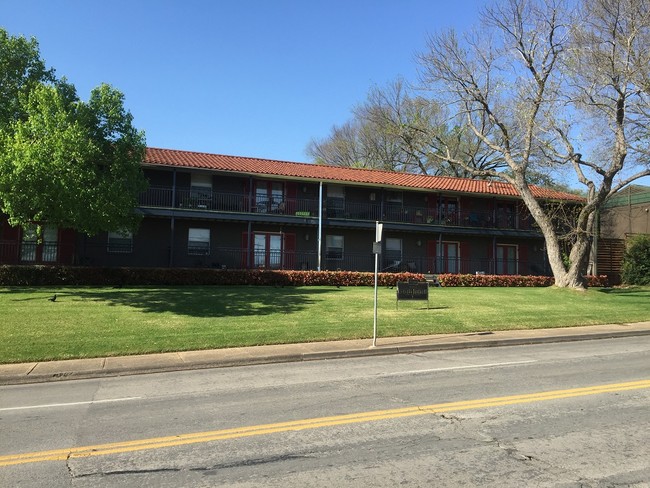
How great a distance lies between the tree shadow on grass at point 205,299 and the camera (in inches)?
632

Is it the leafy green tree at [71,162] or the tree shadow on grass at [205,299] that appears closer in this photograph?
the leafy green tree at [71,162]

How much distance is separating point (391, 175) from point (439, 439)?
2766cm

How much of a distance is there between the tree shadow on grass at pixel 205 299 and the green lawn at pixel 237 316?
0.03 m

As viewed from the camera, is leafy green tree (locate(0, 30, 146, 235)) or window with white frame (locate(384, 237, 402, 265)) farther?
window with white frame (locate(384, 237, 402, 265))

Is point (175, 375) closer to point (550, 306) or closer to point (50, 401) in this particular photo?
point (50, 401)

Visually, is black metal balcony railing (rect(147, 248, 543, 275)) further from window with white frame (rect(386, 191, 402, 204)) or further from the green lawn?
the green lawn

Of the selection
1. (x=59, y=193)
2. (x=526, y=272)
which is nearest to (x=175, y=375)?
(x=59, y=193)

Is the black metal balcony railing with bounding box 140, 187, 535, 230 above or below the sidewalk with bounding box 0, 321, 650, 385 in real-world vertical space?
above

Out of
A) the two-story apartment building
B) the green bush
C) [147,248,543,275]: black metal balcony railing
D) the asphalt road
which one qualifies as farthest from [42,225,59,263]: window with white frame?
the green bush

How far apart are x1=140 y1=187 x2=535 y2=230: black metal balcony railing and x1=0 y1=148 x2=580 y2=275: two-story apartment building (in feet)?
0.20

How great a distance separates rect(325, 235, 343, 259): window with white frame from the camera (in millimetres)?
28859

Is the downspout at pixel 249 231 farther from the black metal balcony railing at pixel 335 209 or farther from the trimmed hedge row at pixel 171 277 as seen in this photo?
the trimmed hedge row at pixel 171 277

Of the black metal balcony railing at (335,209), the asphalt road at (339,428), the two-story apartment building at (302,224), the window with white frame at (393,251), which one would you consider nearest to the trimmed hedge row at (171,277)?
the two-story apartment building at (302,224)

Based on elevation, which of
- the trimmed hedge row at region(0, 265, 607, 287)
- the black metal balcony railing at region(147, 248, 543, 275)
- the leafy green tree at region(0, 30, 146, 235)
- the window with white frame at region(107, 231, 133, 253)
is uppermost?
the leafy green tree at region(0, 30, 146, 235)
